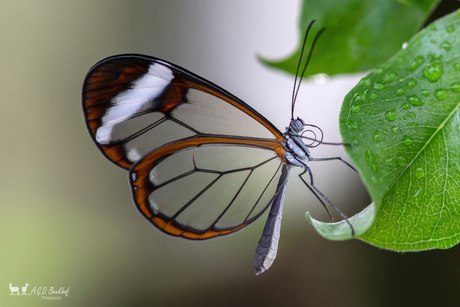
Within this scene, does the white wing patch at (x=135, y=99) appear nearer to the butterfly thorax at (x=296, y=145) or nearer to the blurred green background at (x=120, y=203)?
the butterfly thorax at (x=296, y=145)

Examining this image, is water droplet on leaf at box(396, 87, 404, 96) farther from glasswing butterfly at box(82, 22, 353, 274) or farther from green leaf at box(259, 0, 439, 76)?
glasswing butterfly at box(82, 22, 353, 274)

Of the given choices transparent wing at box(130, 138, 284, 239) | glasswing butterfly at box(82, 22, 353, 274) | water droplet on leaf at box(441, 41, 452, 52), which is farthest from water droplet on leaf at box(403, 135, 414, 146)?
transparent wing at box(130, 138, 284, 239)

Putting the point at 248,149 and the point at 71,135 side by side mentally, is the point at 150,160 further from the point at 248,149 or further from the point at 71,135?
the point at 71,135

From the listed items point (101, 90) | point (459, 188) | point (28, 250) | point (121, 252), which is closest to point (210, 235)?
point (101, 90)

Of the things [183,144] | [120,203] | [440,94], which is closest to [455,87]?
[440,94]

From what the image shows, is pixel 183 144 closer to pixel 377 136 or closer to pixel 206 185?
pixel 206 185

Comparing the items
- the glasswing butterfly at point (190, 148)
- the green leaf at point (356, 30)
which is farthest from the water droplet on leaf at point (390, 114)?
the glasswing butterfly at point (190, 148)

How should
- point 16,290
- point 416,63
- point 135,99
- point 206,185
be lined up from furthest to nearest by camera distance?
point 16,290, point 206,185, point 135,99, point 416,63

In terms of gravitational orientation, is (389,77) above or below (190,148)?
above
